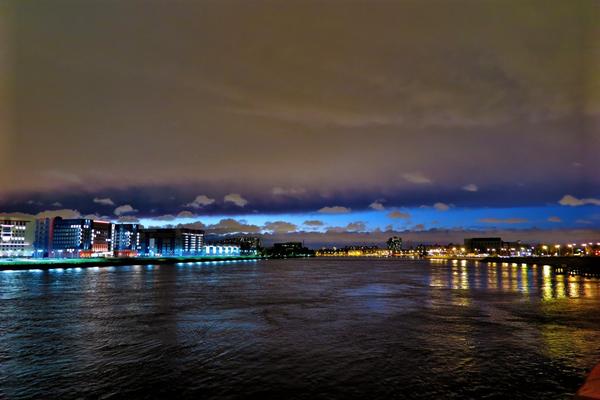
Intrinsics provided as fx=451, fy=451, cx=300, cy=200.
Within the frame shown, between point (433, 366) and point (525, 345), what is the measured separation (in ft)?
24.9

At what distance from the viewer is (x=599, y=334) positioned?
89.6ft

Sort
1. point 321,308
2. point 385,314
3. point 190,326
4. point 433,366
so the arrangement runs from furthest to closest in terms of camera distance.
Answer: point 321,308, point 385,314, point 190,326, point 433,366

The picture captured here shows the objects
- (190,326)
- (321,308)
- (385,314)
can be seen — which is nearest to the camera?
(190,326)

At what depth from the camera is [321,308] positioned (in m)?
40.0

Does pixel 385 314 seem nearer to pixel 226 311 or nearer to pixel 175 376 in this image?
pixel 226 311

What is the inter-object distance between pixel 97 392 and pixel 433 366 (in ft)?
44.8

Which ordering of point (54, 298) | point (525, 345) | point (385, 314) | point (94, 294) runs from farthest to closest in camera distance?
point (94, 294) → point (54, 298) → point (385, 314) → point (525, 345)

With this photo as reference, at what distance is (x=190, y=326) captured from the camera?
98.7 feet

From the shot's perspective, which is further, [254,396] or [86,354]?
[86,354]

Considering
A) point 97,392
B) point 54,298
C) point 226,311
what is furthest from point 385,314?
point 54,298

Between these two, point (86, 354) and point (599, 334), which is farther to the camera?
point (599, 334)

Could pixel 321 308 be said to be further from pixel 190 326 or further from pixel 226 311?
pixel 190 326

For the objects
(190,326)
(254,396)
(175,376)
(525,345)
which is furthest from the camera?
(190,326)

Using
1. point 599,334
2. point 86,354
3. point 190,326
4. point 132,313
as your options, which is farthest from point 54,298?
point 599,334
